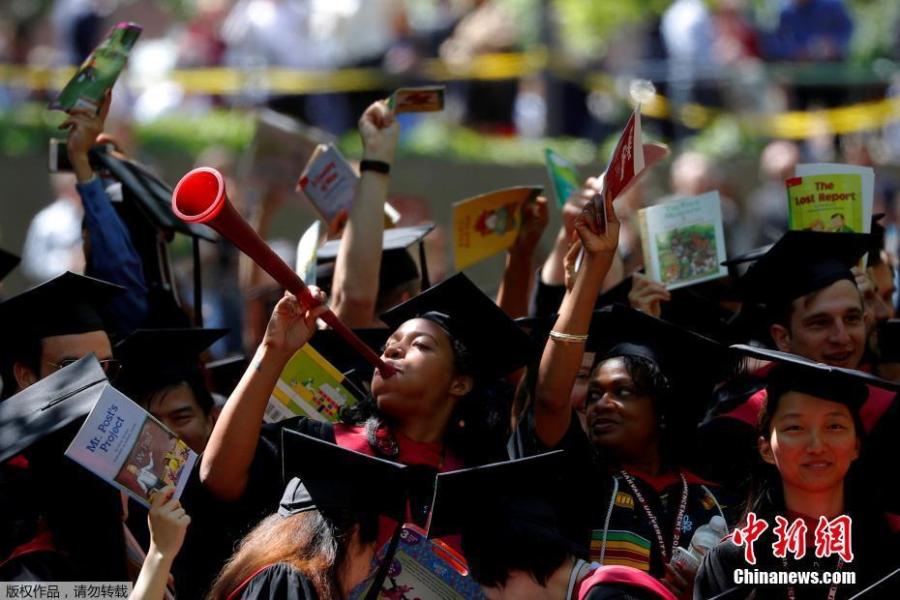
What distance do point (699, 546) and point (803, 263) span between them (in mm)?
1374

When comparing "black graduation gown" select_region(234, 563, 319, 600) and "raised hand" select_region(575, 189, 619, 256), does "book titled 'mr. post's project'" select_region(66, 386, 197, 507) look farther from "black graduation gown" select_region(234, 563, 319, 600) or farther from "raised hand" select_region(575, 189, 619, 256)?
"raised hand" select_region(575, 189, 619, 256)

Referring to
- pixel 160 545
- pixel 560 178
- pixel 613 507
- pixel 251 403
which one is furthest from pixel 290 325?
pixel 560 178

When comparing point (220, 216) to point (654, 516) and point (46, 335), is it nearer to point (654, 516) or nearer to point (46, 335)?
point (46, 335)

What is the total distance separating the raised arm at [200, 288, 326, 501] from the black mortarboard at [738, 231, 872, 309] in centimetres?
189

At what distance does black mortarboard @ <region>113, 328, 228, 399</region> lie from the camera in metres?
5.83

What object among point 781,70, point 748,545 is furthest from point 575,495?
point 781,70

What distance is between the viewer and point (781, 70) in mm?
14250

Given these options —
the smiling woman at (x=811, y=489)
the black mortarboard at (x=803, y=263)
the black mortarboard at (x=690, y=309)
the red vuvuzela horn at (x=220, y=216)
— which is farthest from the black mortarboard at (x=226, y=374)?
the smiling woman at (x=811, y=489)

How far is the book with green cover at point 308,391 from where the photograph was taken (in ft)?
18.6

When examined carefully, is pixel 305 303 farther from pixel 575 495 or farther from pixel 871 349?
pixel 871 349

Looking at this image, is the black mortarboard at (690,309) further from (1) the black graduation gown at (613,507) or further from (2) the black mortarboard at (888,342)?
(1) the black graduation gown at (613,507)

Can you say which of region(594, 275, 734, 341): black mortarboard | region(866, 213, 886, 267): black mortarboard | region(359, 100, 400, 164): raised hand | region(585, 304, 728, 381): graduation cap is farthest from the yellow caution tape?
region(585, 304, 728, 381): graduation cap

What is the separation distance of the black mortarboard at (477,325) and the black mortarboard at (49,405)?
1.24m

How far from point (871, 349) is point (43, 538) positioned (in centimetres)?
324
